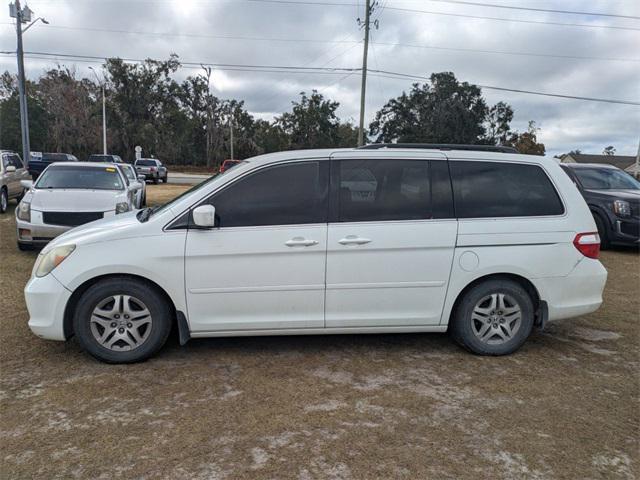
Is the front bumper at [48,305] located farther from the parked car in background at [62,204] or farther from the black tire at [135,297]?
the parked car in background at [62,204]

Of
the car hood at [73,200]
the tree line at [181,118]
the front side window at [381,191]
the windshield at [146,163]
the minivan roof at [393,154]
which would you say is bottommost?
the car hood at [73,200]

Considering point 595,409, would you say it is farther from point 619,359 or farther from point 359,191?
point 359,191

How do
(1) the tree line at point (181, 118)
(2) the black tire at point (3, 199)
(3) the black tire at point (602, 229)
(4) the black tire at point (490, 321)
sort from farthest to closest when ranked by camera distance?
(1) the tree line at point (181, 118) → (2) the black tire at point (3, 199) → (3) the black tire at point (602, 229) → (4) the black tire at point (490, 321)

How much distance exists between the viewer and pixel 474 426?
3.14 m

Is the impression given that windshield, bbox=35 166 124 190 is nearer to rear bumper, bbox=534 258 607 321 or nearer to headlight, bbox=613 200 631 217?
rear bumper, bbox=534 258 607 321

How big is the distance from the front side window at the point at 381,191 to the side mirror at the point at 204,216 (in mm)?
1032

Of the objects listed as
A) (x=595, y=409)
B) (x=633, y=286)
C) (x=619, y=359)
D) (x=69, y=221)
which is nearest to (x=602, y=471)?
(x=595, y=409)

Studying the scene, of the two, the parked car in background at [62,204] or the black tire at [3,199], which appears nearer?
the parked car in background at [62,204]

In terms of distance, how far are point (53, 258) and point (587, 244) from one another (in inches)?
177

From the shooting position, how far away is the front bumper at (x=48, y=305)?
384 centimetres

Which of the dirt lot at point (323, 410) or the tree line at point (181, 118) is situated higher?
the tree line at point (181, 118)

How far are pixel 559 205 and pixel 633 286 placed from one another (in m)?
3.72

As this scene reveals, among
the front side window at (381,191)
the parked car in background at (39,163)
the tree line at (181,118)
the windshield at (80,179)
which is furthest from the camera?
the tree line at (181,118)

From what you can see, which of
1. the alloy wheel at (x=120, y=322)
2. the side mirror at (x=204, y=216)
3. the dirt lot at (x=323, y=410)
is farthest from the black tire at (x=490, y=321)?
the alloy wheel at (x=120, y=322)
